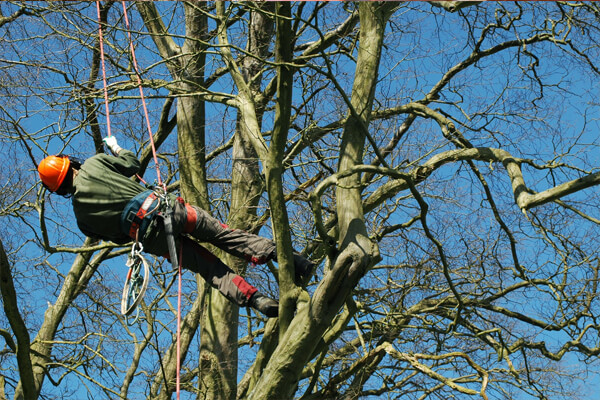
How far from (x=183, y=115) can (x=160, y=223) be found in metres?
2.18

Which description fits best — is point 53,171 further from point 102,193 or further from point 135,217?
point 135,217

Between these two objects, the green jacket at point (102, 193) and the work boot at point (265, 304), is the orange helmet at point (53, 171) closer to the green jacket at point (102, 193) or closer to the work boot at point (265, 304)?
the green jacket at point (102, 193)

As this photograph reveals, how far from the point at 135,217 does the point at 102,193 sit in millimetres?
289

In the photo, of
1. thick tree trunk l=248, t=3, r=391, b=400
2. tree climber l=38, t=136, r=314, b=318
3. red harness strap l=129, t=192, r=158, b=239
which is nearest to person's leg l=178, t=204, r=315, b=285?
tree climber l=38, t=136, r=314, b=318

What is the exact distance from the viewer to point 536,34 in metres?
7.37

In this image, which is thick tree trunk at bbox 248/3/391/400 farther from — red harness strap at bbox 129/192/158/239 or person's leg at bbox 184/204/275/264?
red harness strap at bbox 129/192/158/239

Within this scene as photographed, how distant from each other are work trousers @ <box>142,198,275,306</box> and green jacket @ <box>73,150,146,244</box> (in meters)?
0.29

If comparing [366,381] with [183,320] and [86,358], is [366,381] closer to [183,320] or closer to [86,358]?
[183,320]

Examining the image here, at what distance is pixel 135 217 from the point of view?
5.50m

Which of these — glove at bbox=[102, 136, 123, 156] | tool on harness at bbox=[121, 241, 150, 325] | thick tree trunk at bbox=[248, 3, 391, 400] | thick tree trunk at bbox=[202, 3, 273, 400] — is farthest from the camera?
thick tree trunk at bbox=[202, 3, 273, 400]

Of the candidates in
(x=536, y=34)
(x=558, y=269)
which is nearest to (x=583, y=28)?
(x=536, y=34)

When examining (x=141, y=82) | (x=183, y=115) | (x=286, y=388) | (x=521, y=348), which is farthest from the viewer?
(x=183, y=115)

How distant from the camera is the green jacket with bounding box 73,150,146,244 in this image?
18.0ft

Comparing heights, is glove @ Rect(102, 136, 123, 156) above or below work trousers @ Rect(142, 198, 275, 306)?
above
